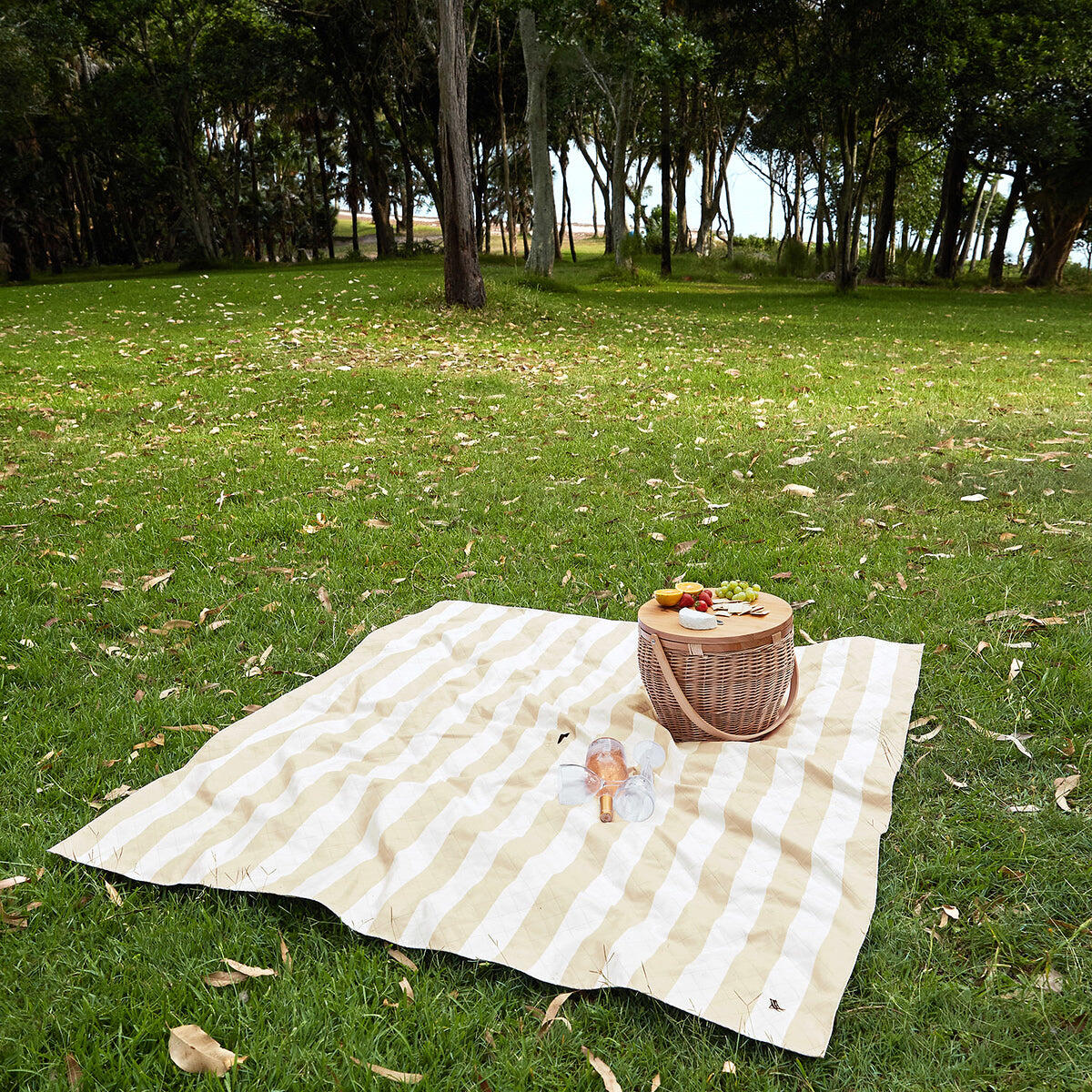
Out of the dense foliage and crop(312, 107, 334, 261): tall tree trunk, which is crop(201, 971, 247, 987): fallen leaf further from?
crop(312, 107, 334, 261): tall tree trunk

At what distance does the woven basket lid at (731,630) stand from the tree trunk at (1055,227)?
77.9 ft

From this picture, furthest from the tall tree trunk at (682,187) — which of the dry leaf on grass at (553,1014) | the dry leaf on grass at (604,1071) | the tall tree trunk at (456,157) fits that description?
the dry leaf on grass at (604,1071)

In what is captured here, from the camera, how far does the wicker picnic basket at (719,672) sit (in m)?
2.79

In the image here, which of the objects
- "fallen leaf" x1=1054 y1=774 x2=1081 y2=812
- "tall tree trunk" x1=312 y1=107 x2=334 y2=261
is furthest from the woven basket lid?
"tall tree trunk" x1=312 y1=107 x2=334 y2=261

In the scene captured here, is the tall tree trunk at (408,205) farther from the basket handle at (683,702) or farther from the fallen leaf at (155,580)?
the basket handle at (683,702)

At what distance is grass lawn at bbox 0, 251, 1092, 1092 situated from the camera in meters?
1.91

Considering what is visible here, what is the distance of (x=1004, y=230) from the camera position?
24531 mm

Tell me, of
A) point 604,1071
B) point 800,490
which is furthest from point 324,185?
point 604,1071

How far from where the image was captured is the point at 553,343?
452 inches

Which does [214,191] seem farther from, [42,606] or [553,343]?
[42,606]

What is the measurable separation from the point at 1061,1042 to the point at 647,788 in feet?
3.86

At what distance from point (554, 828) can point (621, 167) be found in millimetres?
20323

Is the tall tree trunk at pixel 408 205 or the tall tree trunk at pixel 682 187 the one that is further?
the tall tree trunk at pixel 408 205

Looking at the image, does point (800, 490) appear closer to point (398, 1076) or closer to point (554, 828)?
point (554, 828)
